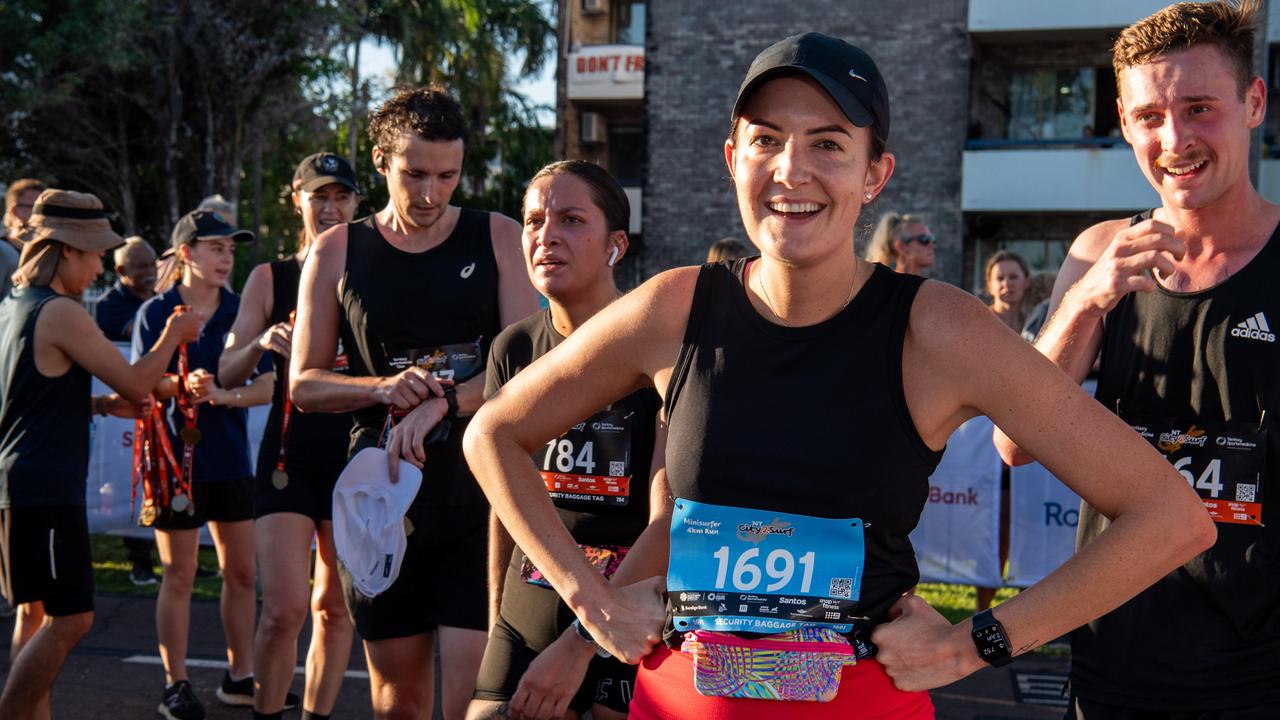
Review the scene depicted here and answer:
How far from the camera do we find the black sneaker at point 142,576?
8.91m

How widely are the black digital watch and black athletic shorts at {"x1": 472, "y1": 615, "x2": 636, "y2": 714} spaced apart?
1.46 m

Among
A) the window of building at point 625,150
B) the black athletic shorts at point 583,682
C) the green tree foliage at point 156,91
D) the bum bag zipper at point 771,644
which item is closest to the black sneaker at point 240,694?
the black athletic shorts at point 583,682

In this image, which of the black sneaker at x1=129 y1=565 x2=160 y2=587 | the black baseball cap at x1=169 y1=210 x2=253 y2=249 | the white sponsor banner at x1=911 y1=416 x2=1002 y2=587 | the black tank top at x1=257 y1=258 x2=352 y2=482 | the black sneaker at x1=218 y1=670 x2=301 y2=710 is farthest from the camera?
the black sneaker at x1=129 y1=565 x2=160 y2=587

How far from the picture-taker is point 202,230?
6707 millimetres

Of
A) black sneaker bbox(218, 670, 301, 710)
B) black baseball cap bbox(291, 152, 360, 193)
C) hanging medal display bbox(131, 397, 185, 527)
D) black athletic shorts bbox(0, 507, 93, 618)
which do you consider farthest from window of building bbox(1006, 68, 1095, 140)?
black athletic shorts bbox(0, 507, 93, 618)

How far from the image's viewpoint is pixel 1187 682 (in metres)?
2.80

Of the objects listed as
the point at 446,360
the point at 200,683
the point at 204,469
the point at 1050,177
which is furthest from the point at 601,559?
the point at 1050,177

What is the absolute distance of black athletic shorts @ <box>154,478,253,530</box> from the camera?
6.10 meters

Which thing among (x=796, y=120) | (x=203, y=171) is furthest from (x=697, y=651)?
(x=203, y=171)

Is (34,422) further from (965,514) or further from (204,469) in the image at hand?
(965,514)

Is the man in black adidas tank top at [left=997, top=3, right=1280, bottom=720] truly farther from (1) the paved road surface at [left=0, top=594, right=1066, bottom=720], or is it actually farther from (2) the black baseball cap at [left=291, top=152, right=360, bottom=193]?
(2) the black baseball cap at [left=291, top=152, right=360, bottom=193]

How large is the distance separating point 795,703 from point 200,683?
509 centimetres

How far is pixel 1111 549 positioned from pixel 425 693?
284cm

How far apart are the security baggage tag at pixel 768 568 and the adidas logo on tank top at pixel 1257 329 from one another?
1.15m
